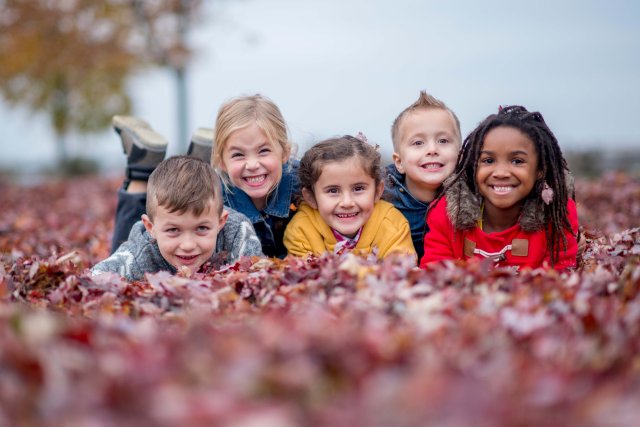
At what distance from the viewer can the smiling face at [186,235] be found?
4.12 meters

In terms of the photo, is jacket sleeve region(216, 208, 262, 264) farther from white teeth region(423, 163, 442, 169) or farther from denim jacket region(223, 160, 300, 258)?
white teeth region(423, 163, 442, 169)

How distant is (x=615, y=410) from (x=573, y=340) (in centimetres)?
58

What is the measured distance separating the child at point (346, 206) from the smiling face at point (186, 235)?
693 mm

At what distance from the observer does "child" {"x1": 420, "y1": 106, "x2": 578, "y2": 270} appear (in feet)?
13.4

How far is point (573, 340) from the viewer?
220 cm

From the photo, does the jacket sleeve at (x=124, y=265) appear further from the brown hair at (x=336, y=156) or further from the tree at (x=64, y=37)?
the tree at (x=64, y=37)

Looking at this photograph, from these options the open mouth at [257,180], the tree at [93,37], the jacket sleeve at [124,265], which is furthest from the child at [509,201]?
the tree at [93,37]

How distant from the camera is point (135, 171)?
6020 millimetres

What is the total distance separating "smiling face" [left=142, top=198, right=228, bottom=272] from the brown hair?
28.3 inches

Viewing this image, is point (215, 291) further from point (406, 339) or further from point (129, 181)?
point (129, 181)

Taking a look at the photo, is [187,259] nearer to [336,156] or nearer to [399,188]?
[336,156]

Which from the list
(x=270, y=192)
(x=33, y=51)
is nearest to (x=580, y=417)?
(x=270, y=192)

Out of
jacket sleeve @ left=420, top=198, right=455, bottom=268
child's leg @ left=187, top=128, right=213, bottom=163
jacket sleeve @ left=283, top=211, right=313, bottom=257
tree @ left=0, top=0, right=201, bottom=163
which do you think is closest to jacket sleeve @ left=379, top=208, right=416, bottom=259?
jacket sleeve @ left=420, top=198, right=455, bottom=268

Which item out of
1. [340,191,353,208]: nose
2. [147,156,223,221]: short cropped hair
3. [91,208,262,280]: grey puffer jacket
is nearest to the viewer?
[147,156,223,221]: short cropped hair
